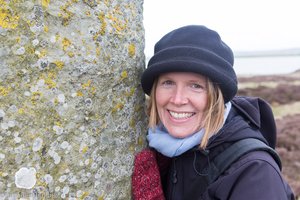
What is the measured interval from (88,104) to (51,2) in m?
0.61

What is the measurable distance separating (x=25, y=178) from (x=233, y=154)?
1311 mm

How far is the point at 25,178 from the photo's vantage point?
197 centimetres

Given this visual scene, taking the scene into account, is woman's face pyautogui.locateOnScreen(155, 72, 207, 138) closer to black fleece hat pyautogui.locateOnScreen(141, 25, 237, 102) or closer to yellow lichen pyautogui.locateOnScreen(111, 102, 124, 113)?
black fleece hat pyautogui.locateOnScreen(141, 25, 237, 102)

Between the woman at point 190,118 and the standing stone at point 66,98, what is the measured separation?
225 millimetres

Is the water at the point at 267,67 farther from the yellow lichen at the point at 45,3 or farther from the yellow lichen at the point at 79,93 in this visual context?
the yellow lichen at the point at 45,3

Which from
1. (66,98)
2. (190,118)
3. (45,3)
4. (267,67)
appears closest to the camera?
(45,3)

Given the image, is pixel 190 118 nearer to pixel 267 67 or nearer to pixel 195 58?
pixel 195 58

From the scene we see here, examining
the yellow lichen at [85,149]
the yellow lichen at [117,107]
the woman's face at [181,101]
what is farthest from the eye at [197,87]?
the yellow lichen at [85,149]

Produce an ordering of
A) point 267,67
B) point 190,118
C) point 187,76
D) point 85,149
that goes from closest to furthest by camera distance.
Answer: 1. point 85,149
2. point 187,76
3. point 190,118
4. point 267,67

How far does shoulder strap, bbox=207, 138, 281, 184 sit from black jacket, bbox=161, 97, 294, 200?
1.3 inches

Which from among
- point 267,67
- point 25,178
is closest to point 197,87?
point 25,178

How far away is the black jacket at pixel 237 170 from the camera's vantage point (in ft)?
7.47

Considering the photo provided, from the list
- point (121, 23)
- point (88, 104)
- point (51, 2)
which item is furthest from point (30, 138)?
point (121, 23)

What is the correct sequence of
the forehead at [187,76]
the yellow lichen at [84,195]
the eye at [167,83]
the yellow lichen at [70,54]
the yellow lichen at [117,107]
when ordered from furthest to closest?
1. the eye at [167,83]
2. the forehead at [187,76]
3. the yellow lichen at [117,107]
4. the yellow lichen at [84,195]
5. the yellow lichen at [70,54]
